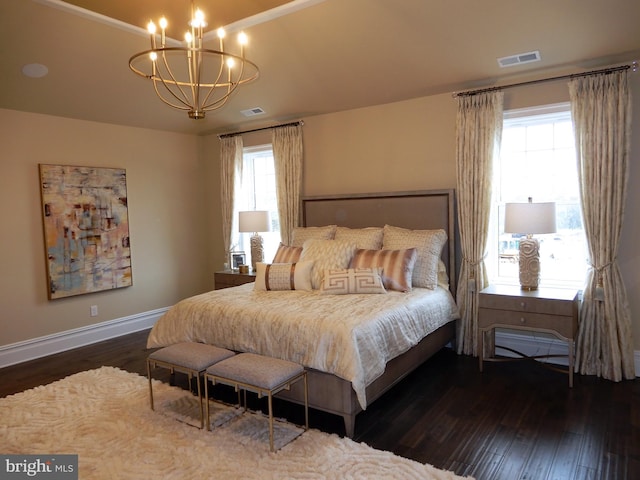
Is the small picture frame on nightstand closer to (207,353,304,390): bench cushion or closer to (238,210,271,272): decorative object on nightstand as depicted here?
(238,210,271,272): decorative object on nightstand

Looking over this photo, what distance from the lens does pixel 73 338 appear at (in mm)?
4855

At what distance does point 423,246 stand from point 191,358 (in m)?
2.22

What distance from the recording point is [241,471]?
2.42 metres

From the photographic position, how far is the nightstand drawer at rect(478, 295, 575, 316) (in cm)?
342

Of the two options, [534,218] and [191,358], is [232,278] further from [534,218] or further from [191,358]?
[534,218]

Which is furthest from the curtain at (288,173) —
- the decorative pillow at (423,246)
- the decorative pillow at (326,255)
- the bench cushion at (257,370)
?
the bench cushion at (257,370)

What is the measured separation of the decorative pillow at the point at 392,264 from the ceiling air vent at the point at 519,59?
5.65 ft

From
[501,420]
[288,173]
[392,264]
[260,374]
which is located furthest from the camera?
[288,173]

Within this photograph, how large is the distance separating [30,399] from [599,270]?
457 centimetres

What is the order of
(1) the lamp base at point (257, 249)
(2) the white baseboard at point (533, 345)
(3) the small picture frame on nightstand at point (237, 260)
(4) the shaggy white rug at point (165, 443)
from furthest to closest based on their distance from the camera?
(3) the small picture frame on nightstand at point (237, 260) → (1) the lamp base at point (257, 249) → (2) the white baseboard at point (533, 345) → (4) the shaggy white rug at point (165, 443)

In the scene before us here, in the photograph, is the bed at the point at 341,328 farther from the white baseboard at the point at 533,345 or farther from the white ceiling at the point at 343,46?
the white ceiling at the point at 343,46

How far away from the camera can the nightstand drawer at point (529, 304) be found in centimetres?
342

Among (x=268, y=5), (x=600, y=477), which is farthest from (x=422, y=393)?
(x=268, y=5)

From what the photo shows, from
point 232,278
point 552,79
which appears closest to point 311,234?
point 232,278
